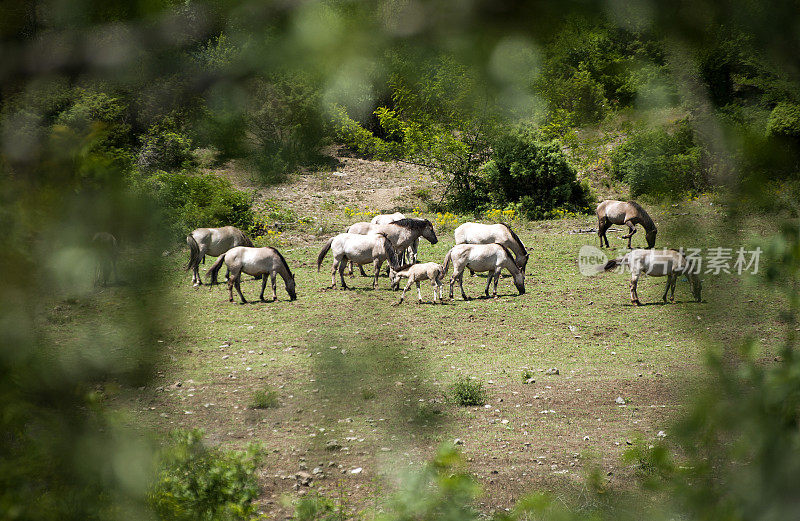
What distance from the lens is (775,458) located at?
0.87 m

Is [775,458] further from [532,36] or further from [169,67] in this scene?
[169,67]

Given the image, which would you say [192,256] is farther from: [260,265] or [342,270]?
[342,270]

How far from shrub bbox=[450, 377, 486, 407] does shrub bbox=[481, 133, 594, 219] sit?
8763 millimetres

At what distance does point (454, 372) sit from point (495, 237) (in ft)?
15.9

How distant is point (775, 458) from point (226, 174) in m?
0.83

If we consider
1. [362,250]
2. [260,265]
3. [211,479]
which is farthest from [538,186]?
[211,479]

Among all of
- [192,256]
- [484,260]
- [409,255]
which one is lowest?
[409,255]

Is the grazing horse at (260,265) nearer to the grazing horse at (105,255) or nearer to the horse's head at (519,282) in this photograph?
the horse's head at (519,282)

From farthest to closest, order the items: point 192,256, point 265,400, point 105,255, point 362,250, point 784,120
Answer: point 362,250, point 265,400, point 192,256, point 784,120, point 105,255

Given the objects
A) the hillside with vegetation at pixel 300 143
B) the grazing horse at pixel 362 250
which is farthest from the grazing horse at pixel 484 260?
the hillside with vegetation at pixel 300 143

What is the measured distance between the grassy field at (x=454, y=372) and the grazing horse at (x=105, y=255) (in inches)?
1.1

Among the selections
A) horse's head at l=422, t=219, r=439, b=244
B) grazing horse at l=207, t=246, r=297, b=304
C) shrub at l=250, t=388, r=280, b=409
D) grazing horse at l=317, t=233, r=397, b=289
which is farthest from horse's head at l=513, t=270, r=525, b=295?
shrub at l=250, t=388, r=280, b=409

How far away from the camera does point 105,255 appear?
0.75 m

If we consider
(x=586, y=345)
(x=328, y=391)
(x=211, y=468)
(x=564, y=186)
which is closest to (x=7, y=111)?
(x=328, y=391)
